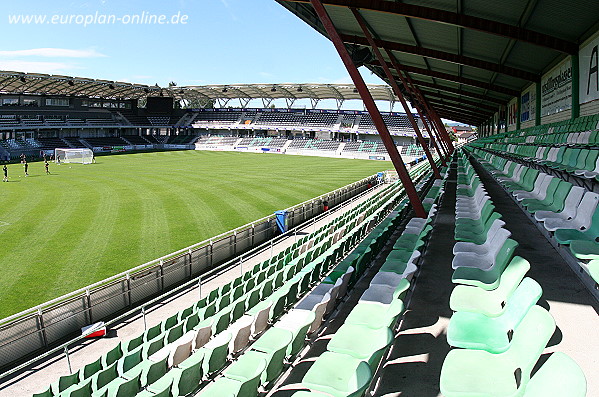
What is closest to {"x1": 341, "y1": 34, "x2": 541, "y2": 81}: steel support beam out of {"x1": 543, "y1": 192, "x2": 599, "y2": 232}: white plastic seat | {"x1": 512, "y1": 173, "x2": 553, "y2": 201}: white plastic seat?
{"x1": 512, "y1": 173, "x2": 553, "y2": 201}: white plastic seat

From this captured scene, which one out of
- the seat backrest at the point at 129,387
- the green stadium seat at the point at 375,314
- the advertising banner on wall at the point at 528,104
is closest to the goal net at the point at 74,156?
the advertising banner on wall at the point at 528,104

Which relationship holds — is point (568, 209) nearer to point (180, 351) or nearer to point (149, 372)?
point (180, 351)

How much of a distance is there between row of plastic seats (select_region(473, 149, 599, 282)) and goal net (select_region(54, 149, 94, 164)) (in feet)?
151

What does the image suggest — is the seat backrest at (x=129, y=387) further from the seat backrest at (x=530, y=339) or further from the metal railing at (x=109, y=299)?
the seat backrest at (x=530, y=339)

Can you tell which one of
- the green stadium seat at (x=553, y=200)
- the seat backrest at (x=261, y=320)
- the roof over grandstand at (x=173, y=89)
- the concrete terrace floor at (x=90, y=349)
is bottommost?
the concrete terrace floor at (x=90, y=349)

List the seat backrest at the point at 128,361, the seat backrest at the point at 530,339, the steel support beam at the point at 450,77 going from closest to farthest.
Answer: the seat backrest at the point at 530,339, the seat backrest at the point at 128,361, the steel support beam at the point at 450,77

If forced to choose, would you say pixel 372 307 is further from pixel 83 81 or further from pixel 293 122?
pixel 293 122

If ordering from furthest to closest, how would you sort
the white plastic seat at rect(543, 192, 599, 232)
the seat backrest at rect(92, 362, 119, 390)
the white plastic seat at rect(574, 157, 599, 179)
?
1. the white plastic seat at rect(574, 157, 599, 179)
2. the seat backrest at rect(92, 362, 119, 390)
3. the white plastic seat at rect(543, 192, 599, 232)

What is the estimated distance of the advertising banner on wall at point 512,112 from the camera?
25.8 metres

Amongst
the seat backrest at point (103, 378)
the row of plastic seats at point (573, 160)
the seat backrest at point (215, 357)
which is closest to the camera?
the seat backrest at point (215, 357)

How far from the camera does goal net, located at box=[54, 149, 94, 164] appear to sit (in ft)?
151

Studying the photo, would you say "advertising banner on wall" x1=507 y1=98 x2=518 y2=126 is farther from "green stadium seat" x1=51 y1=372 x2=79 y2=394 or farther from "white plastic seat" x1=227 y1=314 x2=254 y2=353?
"green stadium seat" x1=51 y1=372 x2=79 y2=394

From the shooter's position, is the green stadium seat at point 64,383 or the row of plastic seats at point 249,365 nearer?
the row of plastic seats at point 249,365

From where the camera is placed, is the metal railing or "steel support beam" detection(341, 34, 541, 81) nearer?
the metal railing
